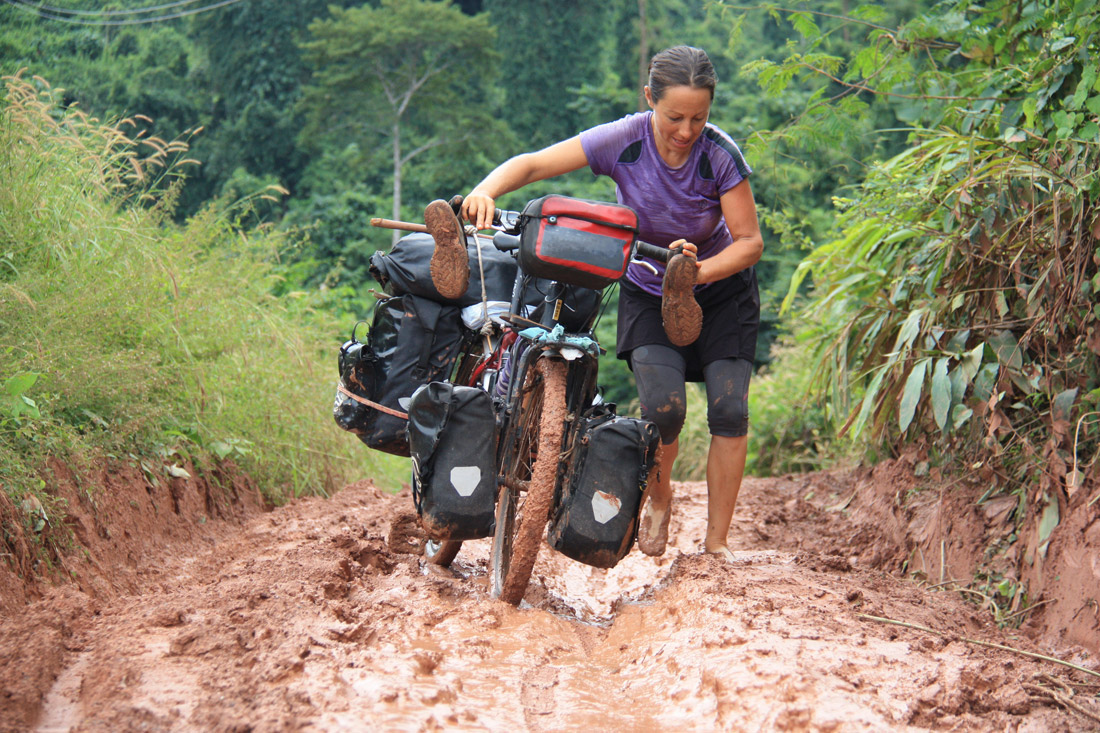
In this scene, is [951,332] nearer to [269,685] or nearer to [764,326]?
[269,685]

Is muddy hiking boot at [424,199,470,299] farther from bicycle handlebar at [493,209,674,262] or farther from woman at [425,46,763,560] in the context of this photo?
bicycle handlebar at [493,209,674,262]

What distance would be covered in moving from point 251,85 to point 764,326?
15.1 meters

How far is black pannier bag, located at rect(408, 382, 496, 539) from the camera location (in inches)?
123

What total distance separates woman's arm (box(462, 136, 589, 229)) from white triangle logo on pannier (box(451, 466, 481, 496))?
0.85 m

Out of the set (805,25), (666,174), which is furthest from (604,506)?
(805,25)

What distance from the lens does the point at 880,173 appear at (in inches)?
201

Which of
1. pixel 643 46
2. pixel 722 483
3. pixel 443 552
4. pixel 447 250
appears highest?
pixel 643 46

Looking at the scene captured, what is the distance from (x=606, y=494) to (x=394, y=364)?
1255 mm

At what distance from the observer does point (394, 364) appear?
3.95 metres

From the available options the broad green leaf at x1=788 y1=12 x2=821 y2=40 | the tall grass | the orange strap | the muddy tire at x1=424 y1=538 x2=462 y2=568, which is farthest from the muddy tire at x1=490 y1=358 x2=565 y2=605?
the broad green leaf at x1=788 y1=12 x2=821 y2=40

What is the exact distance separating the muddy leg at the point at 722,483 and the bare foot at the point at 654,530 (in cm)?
19

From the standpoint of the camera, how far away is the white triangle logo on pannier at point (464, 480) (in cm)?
313

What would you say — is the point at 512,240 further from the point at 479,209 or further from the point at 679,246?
the point at 679,246

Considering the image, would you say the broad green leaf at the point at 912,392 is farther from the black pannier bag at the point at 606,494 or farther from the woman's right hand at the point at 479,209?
the woman's right hand at the point at 479,209
